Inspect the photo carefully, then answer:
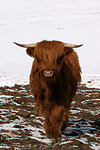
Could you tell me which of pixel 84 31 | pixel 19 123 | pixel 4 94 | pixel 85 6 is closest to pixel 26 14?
pixel 85 6

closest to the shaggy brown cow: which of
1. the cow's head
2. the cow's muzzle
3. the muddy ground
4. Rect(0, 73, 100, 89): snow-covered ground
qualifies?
the cow's head

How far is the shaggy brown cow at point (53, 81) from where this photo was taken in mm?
5281

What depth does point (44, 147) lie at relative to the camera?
518 cm

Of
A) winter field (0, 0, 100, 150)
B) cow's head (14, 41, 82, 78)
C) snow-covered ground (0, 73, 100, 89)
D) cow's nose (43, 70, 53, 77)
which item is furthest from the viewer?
snow-covered ground (0, 73, 100, 89)

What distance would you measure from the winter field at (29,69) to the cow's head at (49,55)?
1234mm

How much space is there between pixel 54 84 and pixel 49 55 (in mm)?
584

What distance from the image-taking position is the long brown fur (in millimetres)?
5309

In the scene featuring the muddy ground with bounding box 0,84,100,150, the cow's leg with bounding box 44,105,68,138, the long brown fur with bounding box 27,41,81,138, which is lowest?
the muddy ground with bounding box 0,84,100,150

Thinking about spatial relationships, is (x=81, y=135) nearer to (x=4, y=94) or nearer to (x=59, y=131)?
(x=59, y=131)

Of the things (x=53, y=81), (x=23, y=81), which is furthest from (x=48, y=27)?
(x=53, y=81)

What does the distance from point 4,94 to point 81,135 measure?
4.53m

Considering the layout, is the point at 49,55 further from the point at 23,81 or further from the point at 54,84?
the point at 23,81

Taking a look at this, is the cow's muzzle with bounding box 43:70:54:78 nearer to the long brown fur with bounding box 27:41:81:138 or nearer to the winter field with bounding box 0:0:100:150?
the long brown fur with bounding box 27:41:81:138

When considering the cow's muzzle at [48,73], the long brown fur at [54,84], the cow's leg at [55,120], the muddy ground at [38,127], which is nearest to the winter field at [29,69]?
the muddy ground at [38,127]
